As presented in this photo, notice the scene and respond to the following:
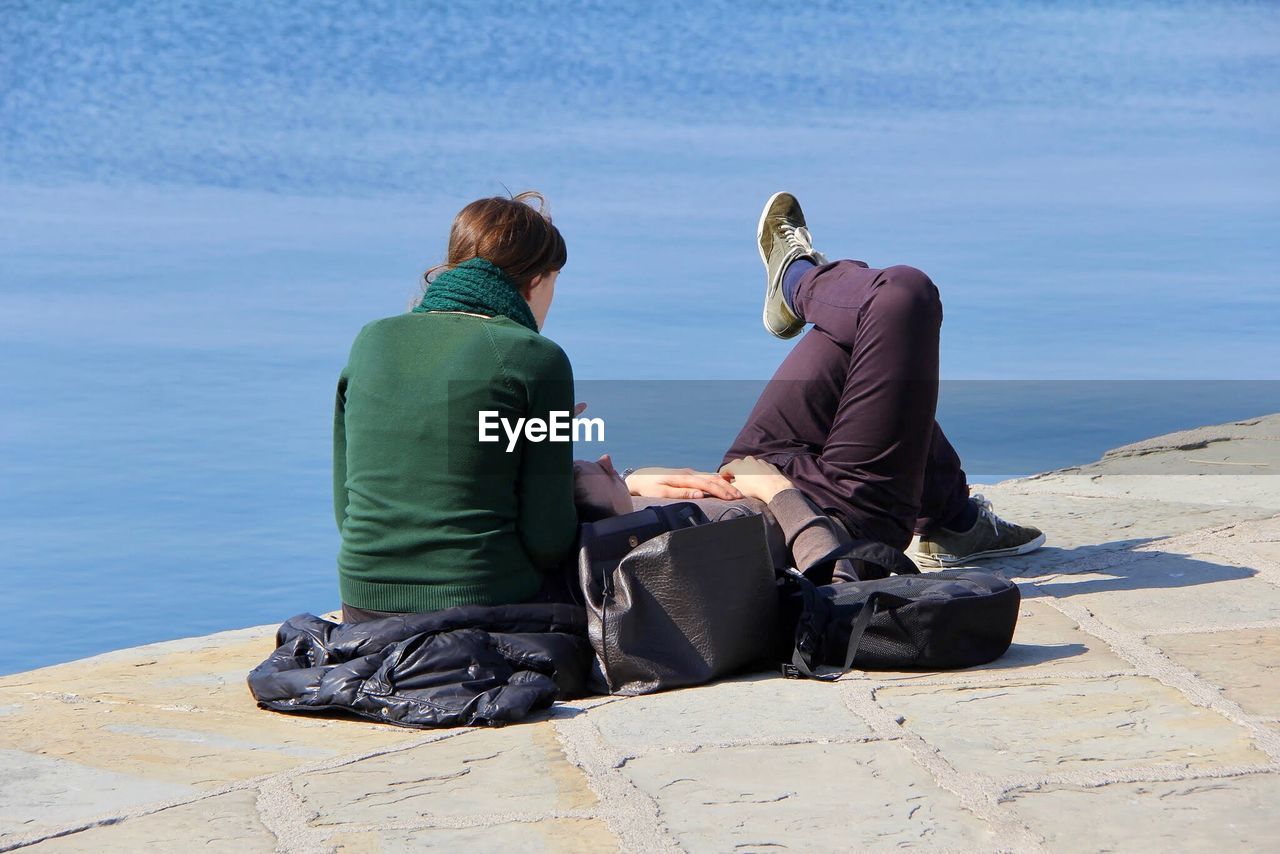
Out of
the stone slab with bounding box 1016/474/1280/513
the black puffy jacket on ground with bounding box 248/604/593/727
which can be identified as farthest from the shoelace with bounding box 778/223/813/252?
the black puffy jacket on ground with bounding box 248/604/593/727

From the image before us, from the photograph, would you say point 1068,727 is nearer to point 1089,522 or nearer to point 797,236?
point 1089,522

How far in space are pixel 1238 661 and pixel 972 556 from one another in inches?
54.4

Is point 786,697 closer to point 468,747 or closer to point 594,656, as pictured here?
point 594,656

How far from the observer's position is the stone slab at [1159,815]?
197cm

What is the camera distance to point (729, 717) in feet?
8.60

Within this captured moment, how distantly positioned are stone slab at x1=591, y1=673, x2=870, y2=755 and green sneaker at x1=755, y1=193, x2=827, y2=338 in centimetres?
203

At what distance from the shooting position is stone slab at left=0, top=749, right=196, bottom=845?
2.16 metres

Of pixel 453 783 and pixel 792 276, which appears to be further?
pixel 792 276

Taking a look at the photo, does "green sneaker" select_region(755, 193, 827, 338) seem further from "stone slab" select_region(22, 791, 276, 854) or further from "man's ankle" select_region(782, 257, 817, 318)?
"stone slab" select_region(22, 791, 276, 854)

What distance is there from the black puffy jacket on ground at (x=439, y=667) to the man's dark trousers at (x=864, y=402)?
1.01 meters

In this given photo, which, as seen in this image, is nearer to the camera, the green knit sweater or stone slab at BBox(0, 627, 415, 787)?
stone slab at BBox(0, 627, 415, 787)

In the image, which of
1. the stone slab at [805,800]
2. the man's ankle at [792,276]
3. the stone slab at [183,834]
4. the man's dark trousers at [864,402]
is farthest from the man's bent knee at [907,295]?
the stone slab at [183,834]

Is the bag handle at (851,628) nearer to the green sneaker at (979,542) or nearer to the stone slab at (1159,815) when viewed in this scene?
the stone slab at (1159,815)

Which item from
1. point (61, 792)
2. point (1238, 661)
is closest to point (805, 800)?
point (61, 792)
